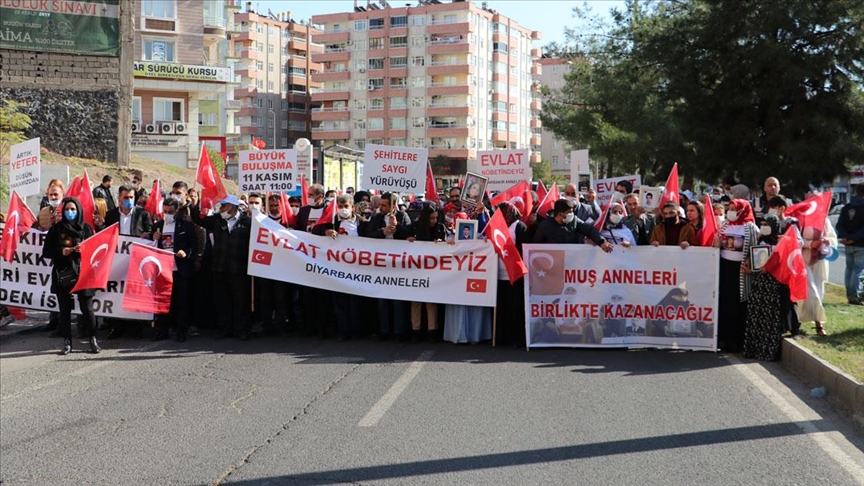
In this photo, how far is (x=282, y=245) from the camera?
11.9 m

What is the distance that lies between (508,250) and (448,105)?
322 ft

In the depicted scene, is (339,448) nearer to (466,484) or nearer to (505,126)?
(466,484)

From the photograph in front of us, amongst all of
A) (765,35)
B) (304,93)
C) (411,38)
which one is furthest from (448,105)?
(765,35)

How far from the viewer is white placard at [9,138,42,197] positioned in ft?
43.0

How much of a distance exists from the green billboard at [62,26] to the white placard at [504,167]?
23.3 metres

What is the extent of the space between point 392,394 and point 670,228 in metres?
4.87

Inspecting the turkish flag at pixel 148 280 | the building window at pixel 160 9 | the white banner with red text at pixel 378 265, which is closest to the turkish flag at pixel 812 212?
the white banner with red text at pixel 378 265

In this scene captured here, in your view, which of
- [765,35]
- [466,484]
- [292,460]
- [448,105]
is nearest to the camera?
[466,484]

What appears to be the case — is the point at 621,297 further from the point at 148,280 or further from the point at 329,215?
the point at 148,280

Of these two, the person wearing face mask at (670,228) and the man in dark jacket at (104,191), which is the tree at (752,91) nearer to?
the person wearing face mask at (670,228)

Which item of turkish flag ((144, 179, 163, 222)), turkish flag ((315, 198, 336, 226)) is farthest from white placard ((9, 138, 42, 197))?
turkish flag ((315, 198, 336, 226))

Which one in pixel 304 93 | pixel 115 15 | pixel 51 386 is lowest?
pixel 51 386

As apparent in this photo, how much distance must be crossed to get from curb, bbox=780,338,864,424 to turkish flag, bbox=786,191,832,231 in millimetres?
1758

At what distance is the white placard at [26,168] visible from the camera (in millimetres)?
13102
